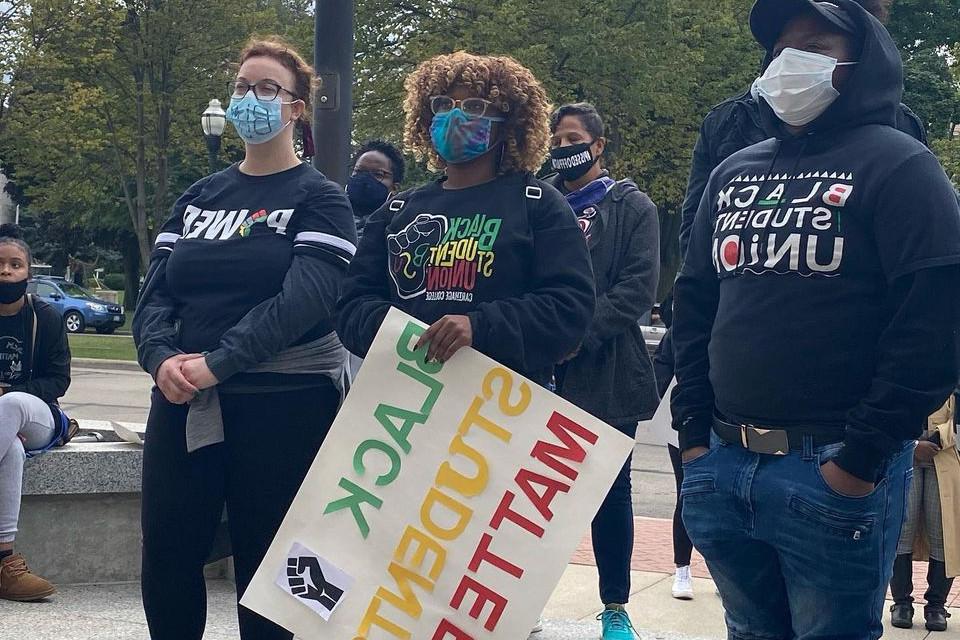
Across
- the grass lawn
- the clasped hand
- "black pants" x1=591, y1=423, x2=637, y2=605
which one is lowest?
the grass lawn

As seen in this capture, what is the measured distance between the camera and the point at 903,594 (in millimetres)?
6051

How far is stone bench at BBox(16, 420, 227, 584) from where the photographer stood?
17.8 ft

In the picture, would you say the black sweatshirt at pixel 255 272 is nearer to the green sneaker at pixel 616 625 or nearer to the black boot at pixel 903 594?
the green sneaker at pixel 616 625

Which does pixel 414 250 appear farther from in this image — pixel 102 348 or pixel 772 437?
pixel 102 348

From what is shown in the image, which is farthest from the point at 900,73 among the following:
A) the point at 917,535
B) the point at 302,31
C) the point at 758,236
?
the point at 302,31

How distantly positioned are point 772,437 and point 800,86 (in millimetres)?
807

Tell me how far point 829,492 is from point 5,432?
3.79 m

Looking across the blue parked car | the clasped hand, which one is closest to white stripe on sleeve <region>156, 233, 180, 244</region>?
the clasped hand

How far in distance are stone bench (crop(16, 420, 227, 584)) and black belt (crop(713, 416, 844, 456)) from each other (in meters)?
3.45

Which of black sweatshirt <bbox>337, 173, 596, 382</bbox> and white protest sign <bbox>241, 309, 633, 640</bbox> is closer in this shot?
white protest sign <bbox>241, 309, 633, 640</bbox>

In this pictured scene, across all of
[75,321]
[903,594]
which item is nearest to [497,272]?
[903,594]

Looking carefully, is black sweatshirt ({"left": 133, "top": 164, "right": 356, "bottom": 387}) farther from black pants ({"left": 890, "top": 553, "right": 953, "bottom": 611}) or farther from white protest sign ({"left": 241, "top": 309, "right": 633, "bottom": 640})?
black pants ({"left": 890, "top": 553, "right": 953, "bottom": 611})

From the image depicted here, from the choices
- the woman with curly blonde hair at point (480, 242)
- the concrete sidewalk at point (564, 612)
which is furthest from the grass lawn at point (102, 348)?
the woman with curly blonde hair at point (480, 242)

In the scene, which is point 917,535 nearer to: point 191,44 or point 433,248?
point 433,248
